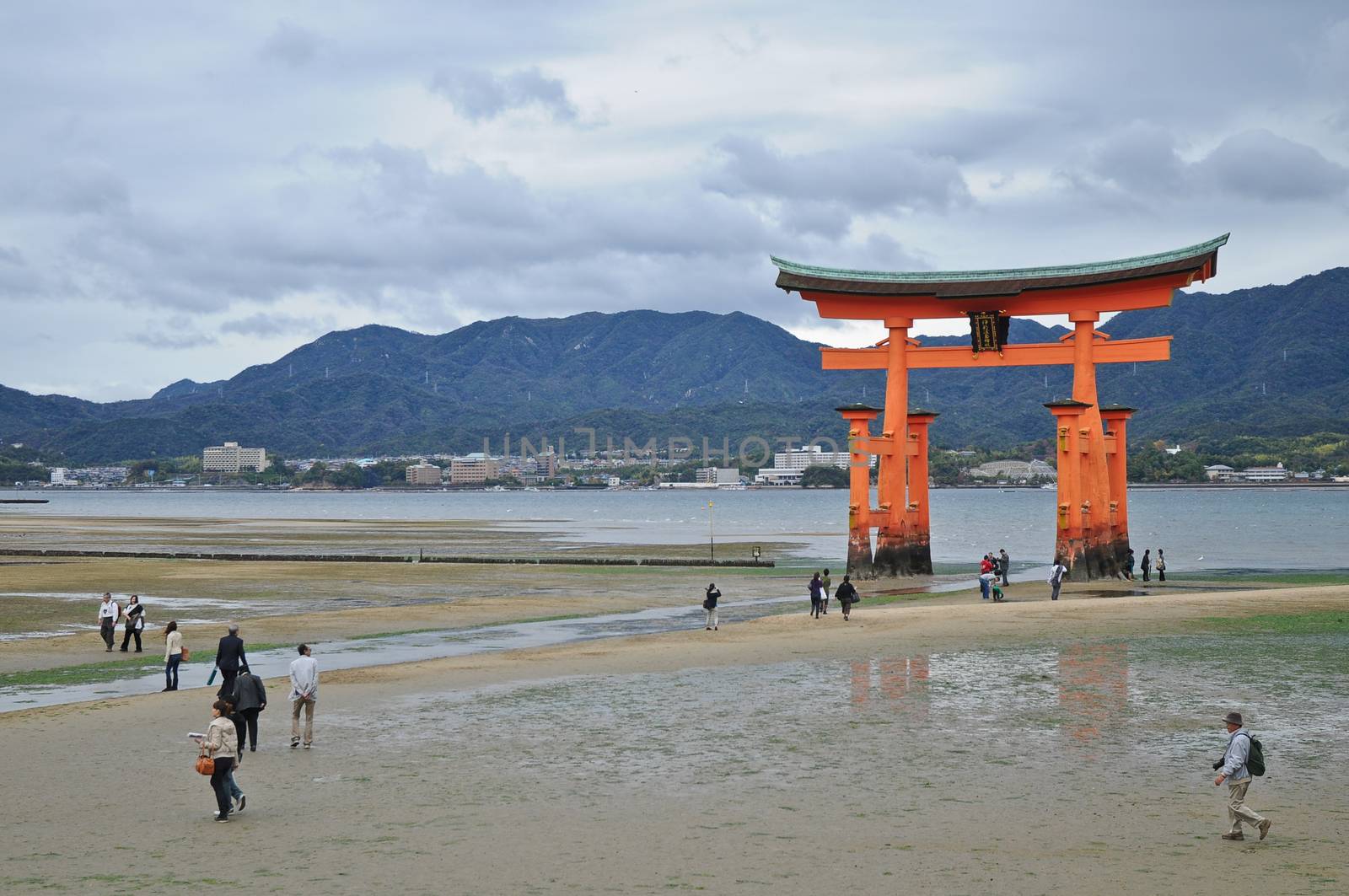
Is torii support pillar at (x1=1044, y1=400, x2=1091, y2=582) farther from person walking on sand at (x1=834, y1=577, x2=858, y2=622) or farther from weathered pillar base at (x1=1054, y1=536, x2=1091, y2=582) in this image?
person walking on sand at (x1=834, y1=577, x2=858, y2=622)

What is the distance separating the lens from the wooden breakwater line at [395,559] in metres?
64.4

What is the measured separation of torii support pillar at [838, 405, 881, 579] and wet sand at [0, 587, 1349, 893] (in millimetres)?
19502

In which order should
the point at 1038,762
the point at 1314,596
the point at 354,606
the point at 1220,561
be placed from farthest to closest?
the point at 1220,561, the point at 354,606, the point at 1314,596, the point at 1038,762

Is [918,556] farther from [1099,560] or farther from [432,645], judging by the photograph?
[432,645]

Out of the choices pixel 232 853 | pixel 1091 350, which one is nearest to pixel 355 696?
pixel 232 853

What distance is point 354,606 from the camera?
42.8 meters

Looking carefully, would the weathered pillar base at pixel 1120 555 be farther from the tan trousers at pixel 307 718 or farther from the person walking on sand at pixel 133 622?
the tan trousers at pixel 307 718

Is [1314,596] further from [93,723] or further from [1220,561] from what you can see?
[93,723]

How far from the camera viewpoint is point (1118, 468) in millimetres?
55250

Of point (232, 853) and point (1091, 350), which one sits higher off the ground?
point (1091, 350)

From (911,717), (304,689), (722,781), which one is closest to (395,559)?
(304,689)

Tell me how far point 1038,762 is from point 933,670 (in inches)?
351

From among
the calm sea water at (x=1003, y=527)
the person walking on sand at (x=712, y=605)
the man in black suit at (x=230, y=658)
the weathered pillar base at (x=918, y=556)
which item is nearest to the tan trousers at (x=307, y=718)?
the man in black suit at (x=230, y=658)

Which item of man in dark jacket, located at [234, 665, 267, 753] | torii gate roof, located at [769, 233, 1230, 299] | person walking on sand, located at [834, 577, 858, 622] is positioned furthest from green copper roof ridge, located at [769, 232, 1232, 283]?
man in dark jacket, located at [234, 665, 267, 753]
